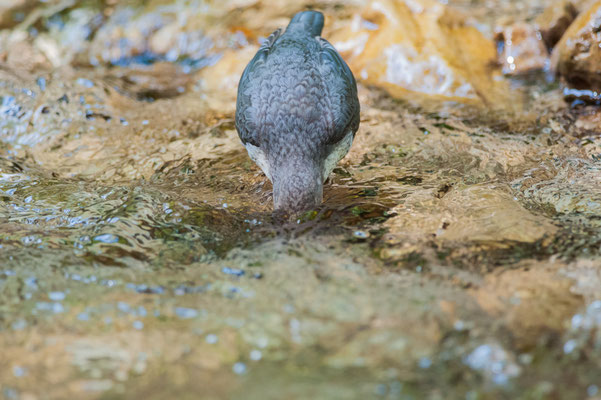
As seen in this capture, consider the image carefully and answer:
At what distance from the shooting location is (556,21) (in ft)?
18.9

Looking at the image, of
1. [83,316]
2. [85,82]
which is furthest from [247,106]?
[85,82]

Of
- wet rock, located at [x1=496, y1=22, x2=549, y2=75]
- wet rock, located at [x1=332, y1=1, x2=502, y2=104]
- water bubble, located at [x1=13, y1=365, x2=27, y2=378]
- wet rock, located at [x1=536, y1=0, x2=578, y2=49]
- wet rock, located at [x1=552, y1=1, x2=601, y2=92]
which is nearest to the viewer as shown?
water bubble, located at [x1=13, y1=365, x2=27, y2=378]

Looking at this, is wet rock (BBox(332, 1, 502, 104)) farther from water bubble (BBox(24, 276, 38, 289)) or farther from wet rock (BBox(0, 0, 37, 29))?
wet rock (BBox(0, 0, 37, 29))

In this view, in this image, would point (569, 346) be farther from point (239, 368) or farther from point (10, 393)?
point (10, 393)

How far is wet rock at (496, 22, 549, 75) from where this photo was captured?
19.2 feet

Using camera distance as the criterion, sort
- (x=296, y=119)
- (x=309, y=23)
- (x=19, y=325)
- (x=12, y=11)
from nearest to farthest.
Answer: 1. (x=19, y=325)
2. (x=296, y=119)
3. (x=309, y=23)
4. (x=12, y=11)

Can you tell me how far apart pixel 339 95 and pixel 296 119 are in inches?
15.5

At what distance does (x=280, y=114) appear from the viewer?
368 cm

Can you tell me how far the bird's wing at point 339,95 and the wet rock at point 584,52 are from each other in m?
2.31

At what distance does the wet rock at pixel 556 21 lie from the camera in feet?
18.8

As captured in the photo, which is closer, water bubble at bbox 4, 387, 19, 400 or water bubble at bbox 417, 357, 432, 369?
water bubble at bbox 4, 387, 19, 400

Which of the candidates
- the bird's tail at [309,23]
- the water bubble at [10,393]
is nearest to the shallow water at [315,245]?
the water bubble at [10,393]

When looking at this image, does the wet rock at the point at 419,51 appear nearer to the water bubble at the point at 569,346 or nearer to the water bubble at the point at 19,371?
the water bubble at the point at 569,346

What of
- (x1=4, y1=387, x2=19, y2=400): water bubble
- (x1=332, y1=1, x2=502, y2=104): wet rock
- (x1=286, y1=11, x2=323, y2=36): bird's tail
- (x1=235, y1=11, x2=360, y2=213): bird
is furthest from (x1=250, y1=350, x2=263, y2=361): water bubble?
(x1=332, y1=1, x2=502, y2=104): wet rock
